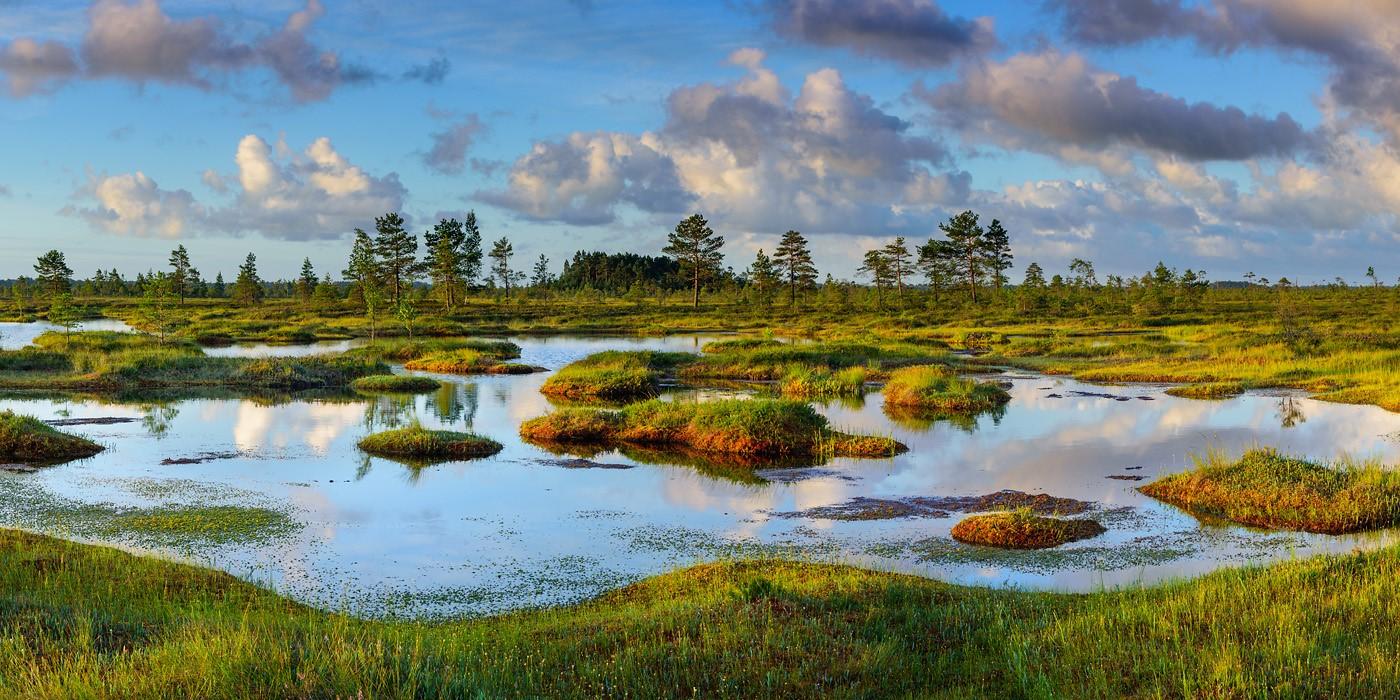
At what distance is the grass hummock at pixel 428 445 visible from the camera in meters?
23.3

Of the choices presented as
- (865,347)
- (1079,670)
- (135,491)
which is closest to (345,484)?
(135,491)

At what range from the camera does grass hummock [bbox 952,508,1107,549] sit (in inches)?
594

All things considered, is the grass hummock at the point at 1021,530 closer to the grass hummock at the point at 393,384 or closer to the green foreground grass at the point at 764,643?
the green foreground grass at the point at 764,643

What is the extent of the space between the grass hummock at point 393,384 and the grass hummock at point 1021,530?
26242mm

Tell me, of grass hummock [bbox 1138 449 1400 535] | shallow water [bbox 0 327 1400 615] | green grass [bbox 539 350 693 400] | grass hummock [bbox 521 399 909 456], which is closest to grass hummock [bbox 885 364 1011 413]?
shallow water [bbox 0 327 1400 615]

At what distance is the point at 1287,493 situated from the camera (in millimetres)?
16578

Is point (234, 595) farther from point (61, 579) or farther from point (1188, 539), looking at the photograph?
point (1188, 539)

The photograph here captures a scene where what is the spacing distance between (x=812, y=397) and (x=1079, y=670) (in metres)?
27.1

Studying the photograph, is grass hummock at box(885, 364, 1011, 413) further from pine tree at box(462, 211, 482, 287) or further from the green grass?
pine tree at box(462, 211, 482, 287)

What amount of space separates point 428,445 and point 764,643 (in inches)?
643

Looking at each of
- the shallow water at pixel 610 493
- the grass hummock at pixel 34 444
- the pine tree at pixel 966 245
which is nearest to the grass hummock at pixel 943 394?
the shallow water at pixel 610 493

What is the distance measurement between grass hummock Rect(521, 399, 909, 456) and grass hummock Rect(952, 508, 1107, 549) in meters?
7.81

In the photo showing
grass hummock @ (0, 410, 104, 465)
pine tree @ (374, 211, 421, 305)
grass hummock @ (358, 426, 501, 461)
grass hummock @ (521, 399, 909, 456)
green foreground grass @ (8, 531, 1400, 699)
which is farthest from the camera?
pine tree @ (374, 211, 421, 305)

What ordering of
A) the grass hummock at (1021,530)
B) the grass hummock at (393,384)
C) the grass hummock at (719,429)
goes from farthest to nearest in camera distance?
the grass hummock at (393,384)
the grass hummock at (719,429)
the grass hummock at (1021,530)
